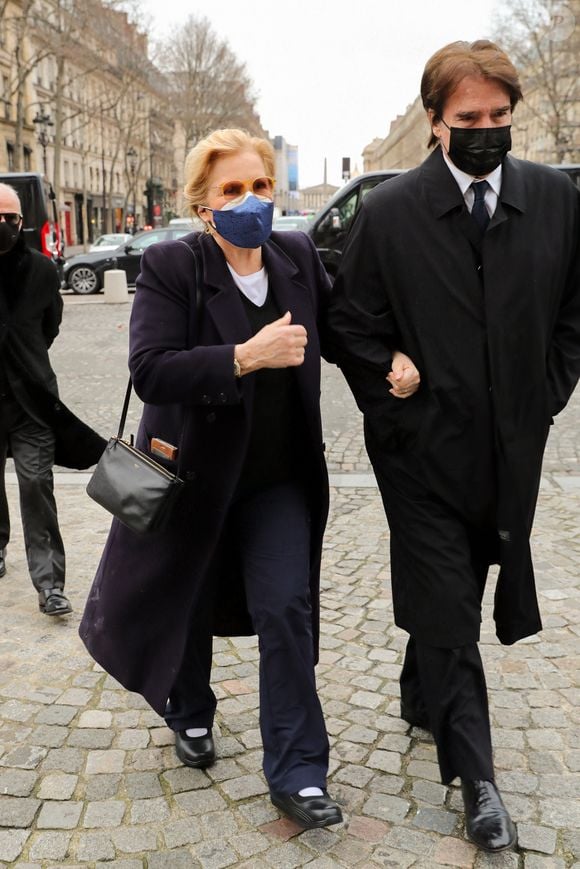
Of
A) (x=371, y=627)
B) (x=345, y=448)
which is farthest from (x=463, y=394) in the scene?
(x=345, y=448)

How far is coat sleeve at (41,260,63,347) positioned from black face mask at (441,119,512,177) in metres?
2.52

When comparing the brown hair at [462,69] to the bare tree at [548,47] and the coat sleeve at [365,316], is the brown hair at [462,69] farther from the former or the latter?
the bare tree at [548,47]

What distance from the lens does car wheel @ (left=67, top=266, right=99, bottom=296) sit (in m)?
22.6

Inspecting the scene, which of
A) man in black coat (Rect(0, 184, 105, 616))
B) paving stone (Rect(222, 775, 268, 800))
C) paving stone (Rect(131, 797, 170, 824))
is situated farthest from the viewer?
man in black coat (Rect(0, 184, 105, 616))

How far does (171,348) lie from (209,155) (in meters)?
0.55

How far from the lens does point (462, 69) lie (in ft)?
8.02

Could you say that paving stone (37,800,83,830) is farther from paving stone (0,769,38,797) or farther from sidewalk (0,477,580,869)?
paving stone (0,769,38,797)

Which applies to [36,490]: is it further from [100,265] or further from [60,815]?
[100,265]

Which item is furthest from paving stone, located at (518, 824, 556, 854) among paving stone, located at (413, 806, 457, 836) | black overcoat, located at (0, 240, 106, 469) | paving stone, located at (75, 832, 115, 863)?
black overcoat, located at (0, 240, 106, 469)

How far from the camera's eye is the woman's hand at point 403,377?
2578 millimetres

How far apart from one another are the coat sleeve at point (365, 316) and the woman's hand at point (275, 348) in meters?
0.27

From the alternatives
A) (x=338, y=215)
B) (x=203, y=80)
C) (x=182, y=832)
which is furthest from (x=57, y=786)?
(x=203, y=80)

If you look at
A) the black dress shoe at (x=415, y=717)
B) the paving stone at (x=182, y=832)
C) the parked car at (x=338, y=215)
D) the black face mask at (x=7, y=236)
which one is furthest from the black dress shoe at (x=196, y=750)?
the parked car at (x=338, y=215)

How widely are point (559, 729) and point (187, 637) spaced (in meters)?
1.34
